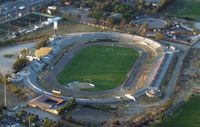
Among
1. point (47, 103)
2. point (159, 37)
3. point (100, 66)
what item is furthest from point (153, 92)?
point (159, 37)

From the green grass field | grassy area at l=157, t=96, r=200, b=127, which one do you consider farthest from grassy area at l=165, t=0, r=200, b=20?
grassy area at l=157, t=96, r=200, b=127

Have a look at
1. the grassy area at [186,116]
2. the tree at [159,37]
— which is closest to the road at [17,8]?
the tree at [159,37]

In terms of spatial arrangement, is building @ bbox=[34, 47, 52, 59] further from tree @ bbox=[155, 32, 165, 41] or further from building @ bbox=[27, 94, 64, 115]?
tree @ bbox=[155, 32, 165, 41]

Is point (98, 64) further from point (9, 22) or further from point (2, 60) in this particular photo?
point (9, 22)

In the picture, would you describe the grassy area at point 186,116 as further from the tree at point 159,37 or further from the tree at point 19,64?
the tree at point 159,37

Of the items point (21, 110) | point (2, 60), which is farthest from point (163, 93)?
point (2, 60)

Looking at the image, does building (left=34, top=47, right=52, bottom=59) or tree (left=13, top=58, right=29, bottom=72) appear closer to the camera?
tree (left=13, top=58, right=29, bottom=72)
